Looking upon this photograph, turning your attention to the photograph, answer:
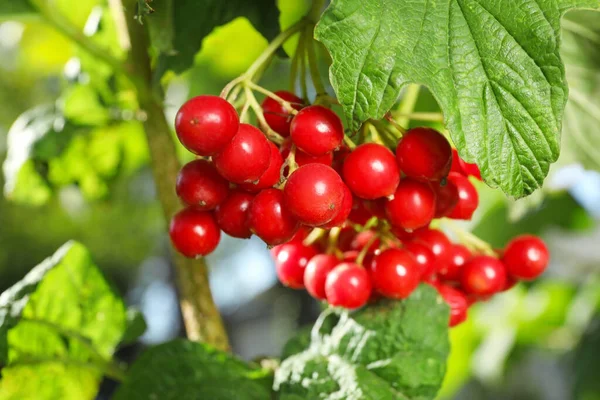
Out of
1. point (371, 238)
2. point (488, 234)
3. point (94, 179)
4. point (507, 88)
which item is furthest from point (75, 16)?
point (488, 234)

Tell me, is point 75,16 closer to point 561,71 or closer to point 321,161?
point 321,161

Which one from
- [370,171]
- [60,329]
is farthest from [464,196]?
[60,329]

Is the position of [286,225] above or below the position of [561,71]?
below

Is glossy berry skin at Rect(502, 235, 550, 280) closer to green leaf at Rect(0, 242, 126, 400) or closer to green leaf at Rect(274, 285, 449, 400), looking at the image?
green leaf at Rect(274, 285, 449, 400)

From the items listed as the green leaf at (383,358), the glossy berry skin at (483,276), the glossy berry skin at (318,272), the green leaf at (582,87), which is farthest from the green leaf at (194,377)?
the green leaf at (582,87)

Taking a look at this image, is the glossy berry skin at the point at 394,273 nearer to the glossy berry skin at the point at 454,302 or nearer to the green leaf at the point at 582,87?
the glossy berry skin at the point at 454,302

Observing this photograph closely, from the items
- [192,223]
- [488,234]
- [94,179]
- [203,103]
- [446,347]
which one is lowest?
[488,234]
